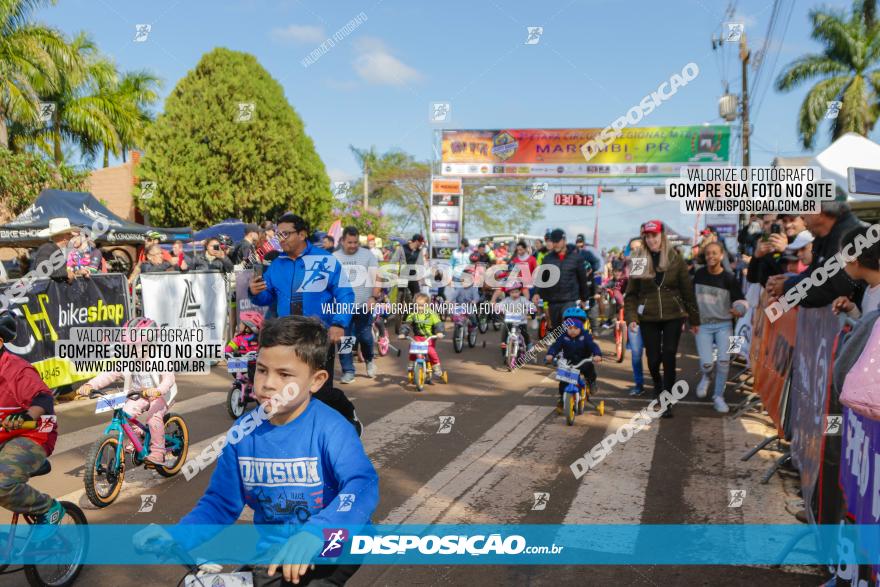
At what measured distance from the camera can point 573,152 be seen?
38688mm

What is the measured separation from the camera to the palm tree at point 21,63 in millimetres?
22750

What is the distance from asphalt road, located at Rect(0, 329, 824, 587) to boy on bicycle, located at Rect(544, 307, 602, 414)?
1.92ft

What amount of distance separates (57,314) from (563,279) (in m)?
7.66

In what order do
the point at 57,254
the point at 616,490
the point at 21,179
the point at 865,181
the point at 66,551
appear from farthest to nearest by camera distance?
the point at 21,179
the point at 57,254
the point at 865,181
the point at 616,490
the point at 66,551

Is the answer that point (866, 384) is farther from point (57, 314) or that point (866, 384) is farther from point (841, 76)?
point (841, 76)

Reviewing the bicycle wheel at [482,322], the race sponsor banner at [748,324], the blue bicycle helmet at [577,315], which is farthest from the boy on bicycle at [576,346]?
the bicycle wheel at [482,322]

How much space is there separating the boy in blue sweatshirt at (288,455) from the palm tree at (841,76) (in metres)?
37.3

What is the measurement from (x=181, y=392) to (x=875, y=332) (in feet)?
31.0

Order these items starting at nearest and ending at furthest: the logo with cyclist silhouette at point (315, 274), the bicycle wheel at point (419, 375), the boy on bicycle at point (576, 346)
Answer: the logo with cyclist silhouette at point (315, 274) < the boy on bicycle at point (576, 346) < the bicycle wheel at point (419, 375)

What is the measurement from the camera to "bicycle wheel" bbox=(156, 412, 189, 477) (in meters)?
6.40

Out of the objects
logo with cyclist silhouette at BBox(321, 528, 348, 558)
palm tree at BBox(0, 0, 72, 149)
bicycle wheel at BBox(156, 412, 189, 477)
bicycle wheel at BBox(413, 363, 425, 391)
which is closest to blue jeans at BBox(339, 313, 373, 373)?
bicycle wheel at BBox(413, 363, 425, 391)

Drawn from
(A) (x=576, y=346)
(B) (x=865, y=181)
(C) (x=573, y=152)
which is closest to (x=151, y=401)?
(A) (x=576, y=346)

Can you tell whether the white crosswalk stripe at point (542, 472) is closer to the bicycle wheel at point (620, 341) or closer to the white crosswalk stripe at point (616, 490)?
the white crosswalk stripe at point (616, 490)

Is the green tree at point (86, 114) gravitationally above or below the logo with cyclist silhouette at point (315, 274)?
above
